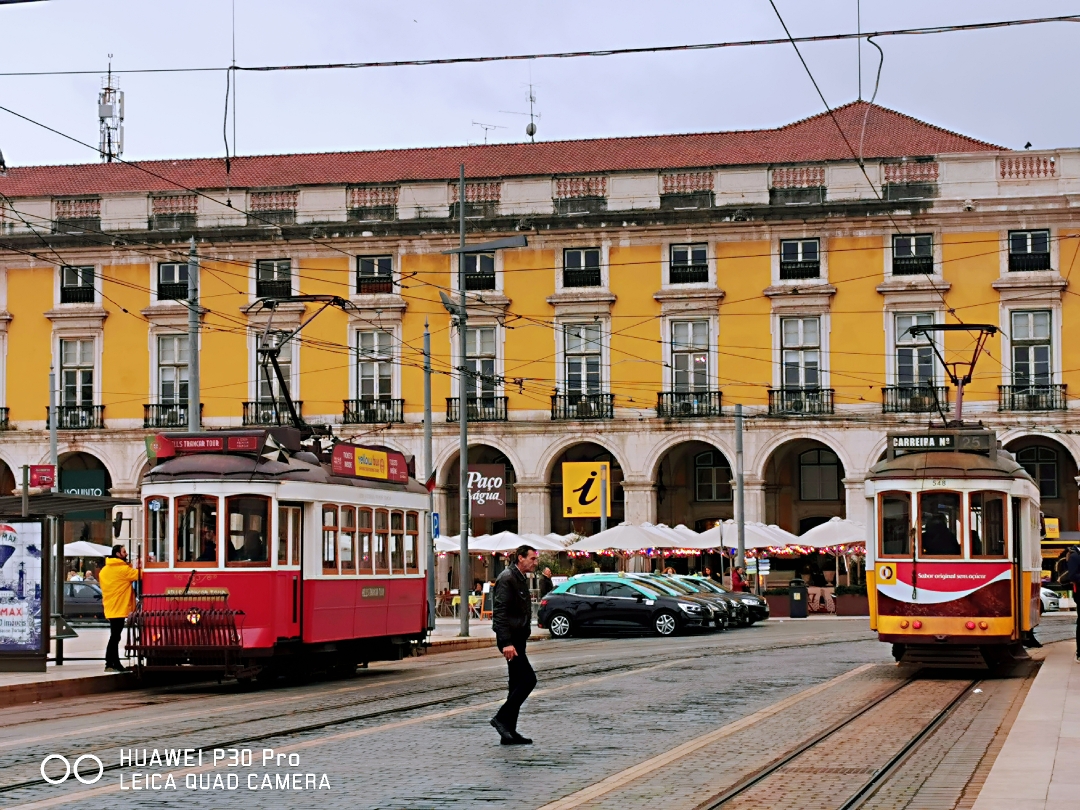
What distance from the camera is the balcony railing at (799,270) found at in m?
57.1

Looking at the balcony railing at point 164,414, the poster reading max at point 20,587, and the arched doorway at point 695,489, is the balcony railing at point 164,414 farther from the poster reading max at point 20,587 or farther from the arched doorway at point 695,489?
the poster reading max at point 20,587

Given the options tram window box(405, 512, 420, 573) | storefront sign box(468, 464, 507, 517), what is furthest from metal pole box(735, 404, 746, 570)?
tram window box(405, 512, 420, 573)

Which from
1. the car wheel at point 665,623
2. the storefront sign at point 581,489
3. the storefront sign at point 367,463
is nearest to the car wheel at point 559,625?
the car wheel at point 665,623

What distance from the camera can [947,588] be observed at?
2208 centimetres

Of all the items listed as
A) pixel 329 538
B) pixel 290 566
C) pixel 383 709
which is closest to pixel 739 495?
pixel 329 538

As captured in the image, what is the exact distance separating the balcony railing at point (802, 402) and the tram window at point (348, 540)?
35140mm

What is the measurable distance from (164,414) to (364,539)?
1505 inches

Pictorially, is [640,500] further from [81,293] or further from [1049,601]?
[81,293]

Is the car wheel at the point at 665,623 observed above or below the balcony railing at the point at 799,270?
below

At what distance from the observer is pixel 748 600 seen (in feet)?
150

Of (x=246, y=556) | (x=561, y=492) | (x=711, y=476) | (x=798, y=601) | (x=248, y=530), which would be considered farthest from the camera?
(x=711, y=476)

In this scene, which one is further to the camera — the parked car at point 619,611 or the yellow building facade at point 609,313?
the yellow building facade at point 609,313

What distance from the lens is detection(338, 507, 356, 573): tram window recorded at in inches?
901

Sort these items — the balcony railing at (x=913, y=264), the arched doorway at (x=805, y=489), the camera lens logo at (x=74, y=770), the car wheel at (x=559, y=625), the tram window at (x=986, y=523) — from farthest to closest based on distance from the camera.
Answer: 1. the arched doorway at (x=805, y=489)
2. the balcony railing at (x=913, y=264)
3. the car wheel at (x=559, y=625)
4. the tram window at (x=986, y=523)
5. the camera lens logo at (x=74, y=770)
